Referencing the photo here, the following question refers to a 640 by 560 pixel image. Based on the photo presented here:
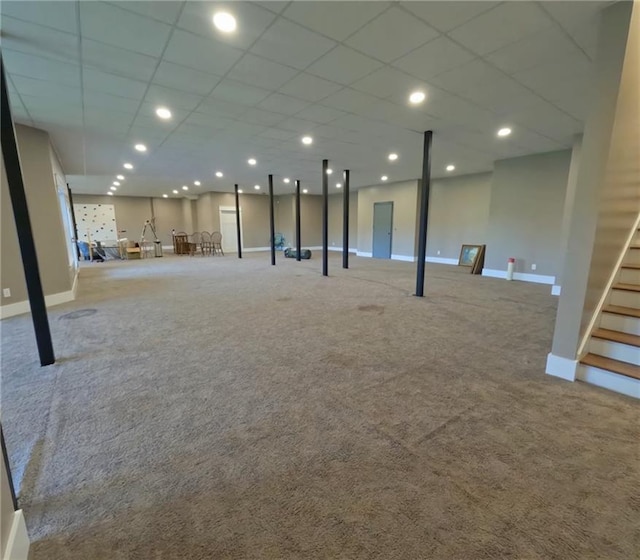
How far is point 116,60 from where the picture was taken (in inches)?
118

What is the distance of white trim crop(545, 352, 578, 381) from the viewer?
2547 millimetres

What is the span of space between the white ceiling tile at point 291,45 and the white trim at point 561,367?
358 centimetres

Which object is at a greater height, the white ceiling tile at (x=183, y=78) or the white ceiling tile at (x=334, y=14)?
the white ceiling tile at (x=183, y=78)

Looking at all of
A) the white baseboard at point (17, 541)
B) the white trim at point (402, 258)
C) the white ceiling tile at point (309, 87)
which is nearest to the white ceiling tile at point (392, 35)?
the white ceiling tile at point (309, 87)

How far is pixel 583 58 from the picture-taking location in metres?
2.97

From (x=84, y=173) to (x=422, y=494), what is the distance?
12.3 m

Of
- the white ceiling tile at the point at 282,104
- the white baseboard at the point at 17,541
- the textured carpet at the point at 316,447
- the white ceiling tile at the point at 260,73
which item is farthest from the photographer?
the white ceiling tile at the point at 282,104

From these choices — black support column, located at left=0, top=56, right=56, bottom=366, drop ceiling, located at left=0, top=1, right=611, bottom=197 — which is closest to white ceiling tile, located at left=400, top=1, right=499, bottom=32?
drop ceiling, located at left=0, top=1, right=611, bottom=197

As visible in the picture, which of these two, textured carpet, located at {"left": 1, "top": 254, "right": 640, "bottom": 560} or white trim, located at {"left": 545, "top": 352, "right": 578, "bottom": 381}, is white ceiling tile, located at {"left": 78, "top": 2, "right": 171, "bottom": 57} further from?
white trim, located at {"left": 545, "top": 352, "right": 578, "bottom": 381}

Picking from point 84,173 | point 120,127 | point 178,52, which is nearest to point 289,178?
point 120,127

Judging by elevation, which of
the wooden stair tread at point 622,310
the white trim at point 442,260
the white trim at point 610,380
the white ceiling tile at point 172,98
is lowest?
the white trim at point 610,380

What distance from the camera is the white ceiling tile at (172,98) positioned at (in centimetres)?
→ 371

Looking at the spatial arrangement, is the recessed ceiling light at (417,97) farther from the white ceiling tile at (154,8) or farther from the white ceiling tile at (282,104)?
the white ceiling tile at (154,8)

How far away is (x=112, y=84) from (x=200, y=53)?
1.45m
